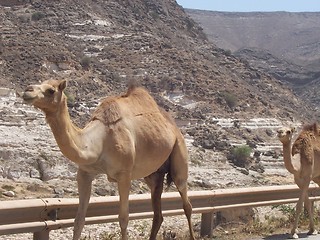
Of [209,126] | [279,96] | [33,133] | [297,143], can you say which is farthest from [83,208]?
[279,96]

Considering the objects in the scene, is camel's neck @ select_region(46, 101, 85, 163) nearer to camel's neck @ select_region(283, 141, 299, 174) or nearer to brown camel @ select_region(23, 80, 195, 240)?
brown camel @ select_region(23, 80, 195, 240)

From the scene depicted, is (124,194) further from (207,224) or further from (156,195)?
(207,224)

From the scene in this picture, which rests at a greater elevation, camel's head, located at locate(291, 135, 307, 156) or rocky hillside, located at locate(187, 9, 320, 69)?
camel's head, located at locate(291, 135, 307, 156)

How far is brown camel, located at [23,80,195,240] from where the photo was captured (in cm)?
652

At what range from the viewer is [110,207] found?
8547 millimetres

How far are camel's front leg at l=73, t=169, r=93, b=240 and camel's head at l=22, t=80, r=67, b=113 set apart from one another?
110 centimetres

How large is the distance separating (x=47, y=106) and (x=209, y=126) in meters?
42.8

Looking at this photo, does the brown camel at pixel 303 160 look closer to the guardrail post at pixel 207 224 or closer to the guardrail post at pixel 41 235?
the guardrail post at pixel 207 224

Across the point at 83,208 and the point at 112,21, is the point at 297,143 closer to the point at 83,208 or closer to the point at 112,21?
the point at 83,208

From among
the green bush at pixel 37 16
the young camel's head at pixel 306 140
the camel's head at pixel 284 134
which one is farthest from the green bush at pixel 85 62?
the camel's head at pixel 284 134

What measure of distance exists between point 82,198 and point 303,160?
527cm

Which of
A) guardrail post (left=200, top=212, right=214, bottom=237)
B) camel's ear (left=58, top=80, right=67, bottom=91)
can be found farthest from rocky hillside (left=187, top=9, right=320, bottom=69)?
camel's ear (left=58, top=80, right=67, bottom=91)

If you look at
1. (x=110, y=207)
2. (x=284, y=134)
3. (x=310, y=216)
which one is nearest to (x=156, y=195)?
(x=110, y=207)

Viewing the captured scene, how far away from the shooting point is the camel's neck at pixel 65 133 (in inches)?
256
